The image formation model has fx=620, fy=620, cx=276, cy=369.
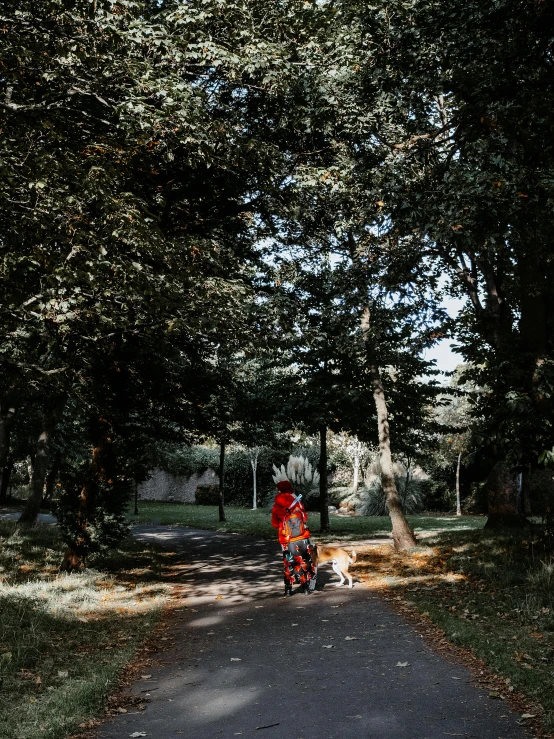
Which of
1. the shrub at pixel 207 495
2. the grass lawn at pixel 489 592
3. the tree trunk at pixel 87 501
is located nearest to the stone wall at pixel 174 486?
the shrub at pixel 207 495

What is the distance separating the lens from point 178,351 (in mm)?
13773

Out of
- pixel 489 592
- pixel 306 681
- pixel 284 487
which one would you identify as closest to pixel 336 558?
pixel 284 487

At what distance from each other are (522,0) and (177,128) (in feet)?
14.0

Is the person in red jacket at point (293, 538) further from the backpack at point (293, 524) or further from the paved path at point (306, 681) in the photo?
the paved path at point (306, 681)

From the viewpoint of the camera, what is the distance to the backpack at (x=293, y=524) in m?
9.62

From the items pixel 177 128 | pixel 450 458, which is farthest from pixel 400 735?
pixel 450 458

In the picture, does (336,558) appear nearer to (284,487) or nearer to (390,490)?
(284,487)

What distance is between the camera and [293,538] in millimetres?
9609

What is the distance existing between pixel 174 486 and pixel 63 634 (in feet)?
128

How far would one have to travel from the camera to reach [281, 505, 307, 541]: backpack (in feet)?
31.6

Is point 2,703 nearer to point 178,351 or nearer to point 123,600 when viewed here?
point 123,600

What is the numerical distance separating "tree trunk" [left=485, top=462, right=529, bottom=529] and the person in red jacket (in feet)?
21.1

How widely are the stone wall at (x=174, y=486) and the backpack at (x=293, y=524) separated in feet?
110

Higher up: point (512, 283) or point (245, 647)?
point (512, 283)
